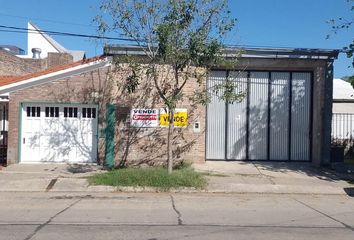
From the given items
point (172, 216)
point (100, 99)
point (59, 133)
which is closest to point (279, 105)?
point (100, 99)

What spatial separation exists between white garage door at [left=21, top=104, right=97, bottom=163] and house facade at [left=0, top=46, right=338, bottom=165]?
0.12 ft

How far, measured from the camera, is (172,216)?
34.1ft

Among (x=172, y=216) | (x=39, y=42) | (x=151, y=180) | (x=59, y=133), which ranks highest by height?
(x=39, y=42)

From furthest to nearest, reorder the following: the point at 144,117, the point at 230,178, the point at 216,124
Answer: the point at 216,124 → the point at 144,117 → the point at 230,178

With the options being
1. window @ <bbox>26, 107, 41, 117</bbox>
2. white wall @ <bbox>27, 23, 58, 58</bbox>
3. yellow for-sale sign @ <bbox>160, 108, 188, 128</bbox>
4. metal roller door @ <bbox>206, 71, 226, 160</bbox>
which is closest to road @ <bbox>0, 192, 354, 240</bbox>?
yellow for-sale sign @ <bbox>160, 108, 188, 128</bbox>

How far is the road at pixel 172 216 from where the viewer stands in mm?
8625

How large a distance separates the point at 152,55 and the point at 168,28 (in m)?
1.34

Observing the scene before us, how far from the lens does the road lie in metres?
8.62

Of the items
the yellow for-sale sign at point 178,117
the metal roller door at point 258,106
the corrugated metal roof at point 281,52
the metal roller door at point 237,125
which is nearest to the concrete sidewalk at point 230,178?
the metal roller door at point 237,125

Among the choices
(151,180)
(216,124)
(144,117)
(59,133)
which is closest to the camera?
(151,180)

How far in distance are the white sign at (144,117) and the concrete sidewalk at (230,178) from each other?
2.10 meters

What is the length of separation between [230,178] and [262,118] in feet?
15.1

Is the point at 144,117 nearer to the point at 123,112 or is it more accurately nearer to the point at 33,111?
the point at 123,112

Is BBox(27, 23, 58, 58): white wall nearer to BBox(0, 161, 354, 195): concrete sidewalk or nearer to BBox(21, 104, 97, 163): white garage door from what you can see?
BBox(21, 104, 97, 163): white garage door
